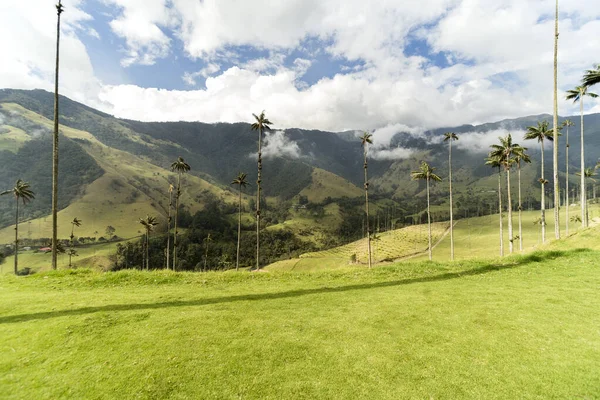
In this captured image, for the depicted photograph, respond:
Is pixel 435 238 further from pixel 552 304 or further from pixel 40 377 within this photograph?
pixel 40 377

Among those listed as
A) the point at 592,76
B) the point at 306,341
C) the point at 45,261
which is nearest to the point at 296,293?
the point at 306,341

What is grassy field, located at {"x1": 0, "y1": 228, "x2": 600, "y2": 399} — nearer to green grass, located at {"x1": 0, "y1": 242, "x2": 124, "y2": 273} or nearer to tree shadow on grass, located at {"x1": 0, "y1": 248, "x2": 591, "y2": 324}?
tree shadow on grass, located at {"x1": 0, "y1": 248, "x2": 591, "y2": 324}

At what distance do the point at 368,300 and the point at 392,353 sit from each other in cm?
598

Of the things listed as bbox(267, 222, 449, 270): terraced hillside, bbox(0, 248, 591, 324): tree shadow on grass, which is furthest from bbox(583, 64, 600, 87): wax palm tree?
bbox(267, 222, 449, 270): terraced hillside

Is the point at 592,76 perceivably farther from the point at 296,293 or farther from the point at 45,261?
the point at 45,261

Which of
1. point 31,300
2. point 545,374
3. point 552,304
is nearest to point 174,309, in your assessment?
point 31,300

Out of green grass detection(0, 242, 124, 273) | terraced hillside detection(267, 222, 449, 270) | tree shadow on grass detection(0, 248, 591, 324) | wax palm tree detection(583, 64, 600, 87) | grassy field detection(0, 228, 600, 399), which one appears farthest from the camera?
green grass detection(0, 242, 124, 273)

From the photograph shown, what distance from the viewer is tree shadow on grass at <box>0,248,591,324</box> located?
516 inches

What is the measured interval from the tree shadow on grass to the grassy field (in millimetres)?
155

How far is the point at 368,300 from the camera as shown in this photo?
52.4 feet

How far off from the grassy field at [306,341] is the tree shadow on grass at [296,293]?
6.1 inches

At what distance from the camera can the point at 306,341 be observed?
10.8 meters

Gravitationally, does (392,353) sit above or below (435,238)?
above

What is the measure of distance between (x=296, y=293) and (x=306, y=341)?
7.08 m
